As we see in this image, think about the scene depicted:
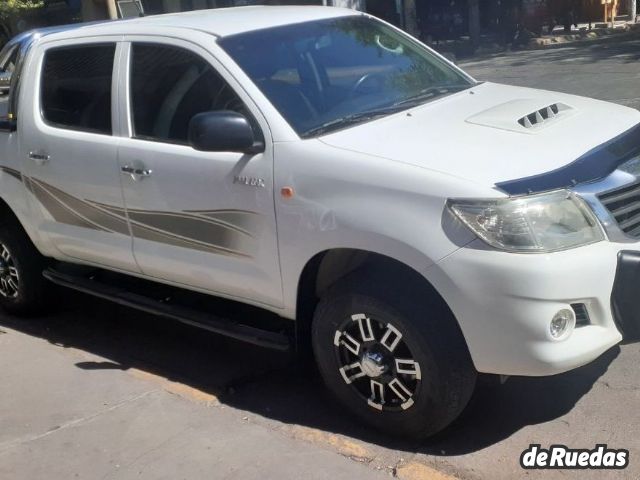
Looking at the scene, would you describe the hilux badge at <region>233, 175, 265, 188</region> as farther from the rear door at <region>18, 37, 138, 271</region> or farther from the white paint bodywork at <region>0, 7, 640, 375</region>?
the rear door at <region>18, 37, 138, 271</region>

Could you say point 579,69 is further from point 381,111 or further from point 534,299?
point 534,299

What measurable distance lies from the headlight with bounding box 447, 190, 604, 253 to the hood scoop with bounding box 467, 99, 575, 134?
0.56m

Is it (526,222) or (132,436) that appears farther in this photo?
(132,436)

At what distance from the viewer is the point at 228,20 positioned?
15.8ft

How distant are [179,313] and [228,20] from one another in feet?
5.52

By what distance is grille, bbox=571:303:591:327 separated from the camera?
348 centimetres

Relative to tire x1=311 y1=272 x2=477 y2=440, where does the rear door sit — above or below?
above

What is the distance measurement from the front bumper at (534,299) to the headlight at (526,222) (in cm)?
4

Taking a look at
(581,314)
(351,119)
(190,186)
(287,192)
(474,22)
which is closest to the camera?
(581,314)

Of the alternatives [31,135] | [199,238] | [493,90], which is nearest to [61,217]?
[31,135]

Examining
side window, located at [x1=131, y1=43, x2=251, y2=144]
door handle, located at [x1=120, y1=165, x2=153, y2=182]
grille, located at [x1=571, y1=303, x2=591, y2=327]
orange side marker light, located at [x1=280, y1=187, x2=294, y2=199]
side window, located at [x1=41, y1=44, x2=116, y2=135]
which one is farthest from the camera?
side window, located at [x1=41, y1=44, x2=116, y2=135]

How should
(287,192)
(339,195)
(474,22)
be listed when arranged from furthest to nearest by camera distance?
(474,22) → (287,192) → (339,195)

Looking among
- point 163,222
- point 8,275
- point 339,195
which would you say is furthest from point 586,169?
point 8,275

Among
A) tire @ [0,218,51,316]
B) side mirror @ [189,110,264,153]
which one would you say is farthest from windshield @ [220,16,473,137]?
tire @ [0,218,51,316]
